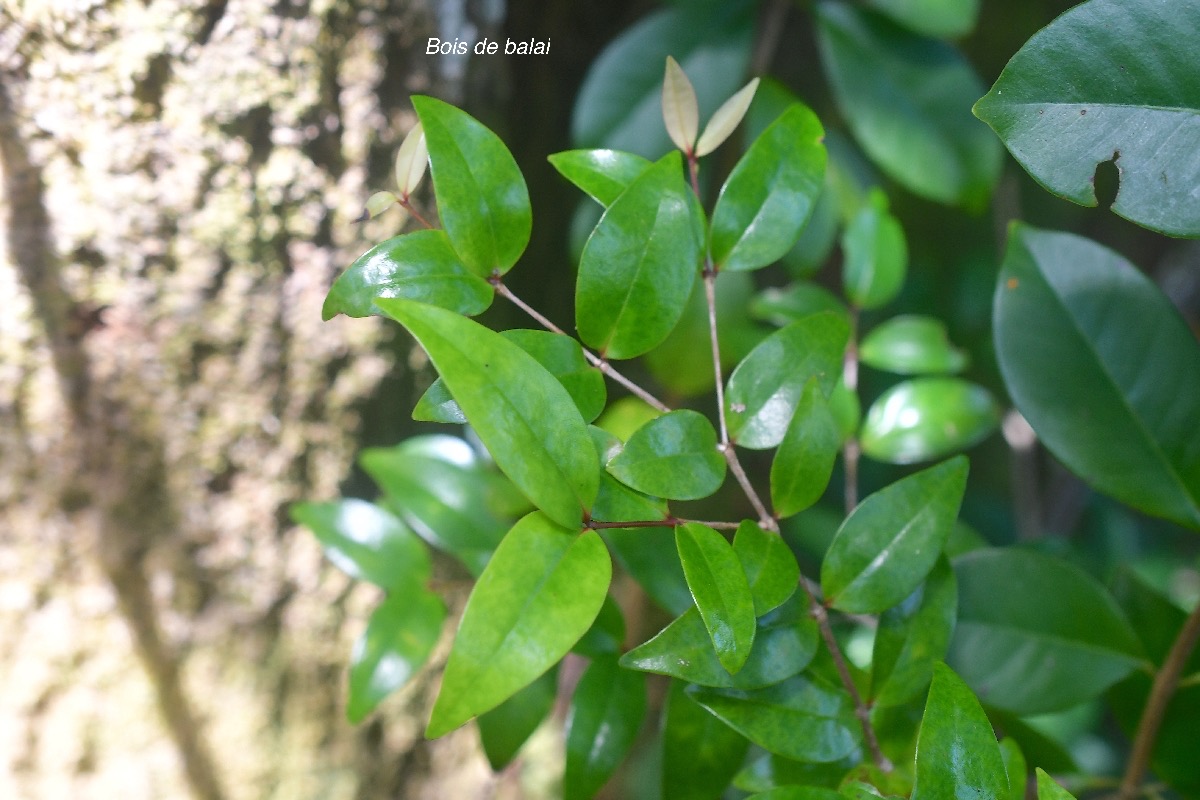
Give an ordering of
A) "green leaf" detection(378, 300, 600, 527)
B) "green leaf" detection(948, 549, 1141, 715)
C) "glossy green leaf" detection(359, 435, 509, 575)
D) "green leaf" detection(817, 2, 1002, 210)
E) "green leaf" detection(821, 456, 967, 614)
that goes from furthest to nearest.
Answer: "green leaf" detection(817, 2, 1002, 210)
"glossy green leaf" detection(359, 435, 509, 575)
"green leaf" detection(948, 549, 1141, 715)
"green leaf" detection(821, 456, 967, 614)
"green leaf" detection(378, 300, 600, 527)

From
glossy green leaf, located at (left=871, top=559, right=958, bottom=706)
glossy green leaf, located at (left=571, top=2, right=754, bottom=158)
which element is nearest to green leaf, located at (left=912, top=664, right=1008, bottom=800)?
glossy green leaf, located at (left=871, top=559, right=958, bottom=706)

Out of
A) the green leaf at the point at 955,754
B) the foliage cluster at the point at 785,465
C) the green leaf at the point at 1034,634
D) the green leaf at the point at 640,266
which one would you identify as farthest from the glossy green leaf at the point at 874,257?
the green leaf at the point at 955,754

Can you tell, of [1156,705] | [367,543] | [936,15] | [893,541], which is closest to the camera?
[893,541]

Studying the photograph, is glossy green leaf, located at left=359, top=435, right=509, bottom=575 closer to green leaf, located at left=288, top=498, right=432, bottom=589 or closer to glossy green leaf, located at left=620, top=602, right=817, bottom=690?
green leaf, located at left=288, top=498, right=432, bottom=589

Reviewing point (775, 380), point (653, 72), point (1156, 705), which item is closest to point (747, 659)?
point (775, 380)

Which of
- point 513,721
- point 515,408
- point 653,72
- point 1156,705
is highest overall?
point 653,72

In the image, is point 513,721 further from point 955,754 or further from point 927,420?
point 927,420
